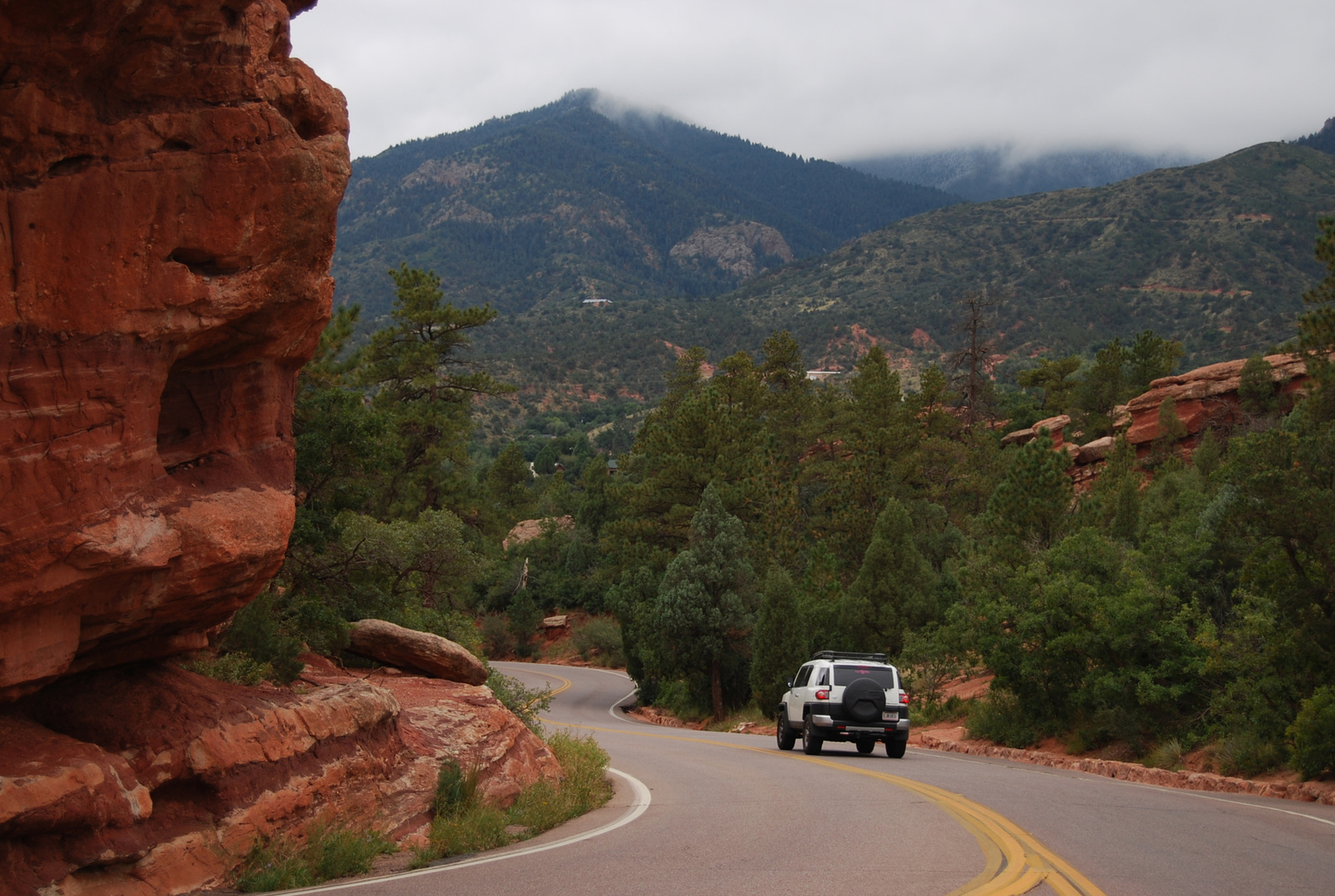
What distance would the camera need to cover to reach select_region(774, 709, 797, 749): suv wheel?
21562 mm

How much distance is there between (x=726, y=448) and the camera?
4950cm

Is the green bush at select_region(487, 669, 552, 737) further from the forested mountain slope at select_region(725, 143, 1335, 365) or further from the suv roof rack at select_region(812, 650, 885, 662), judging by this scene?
the forested mountain slope at select_region(725, 143, 1335, 365)

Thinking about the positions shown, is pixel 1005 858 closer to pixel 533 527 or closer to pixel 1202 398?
pixel 1202 398

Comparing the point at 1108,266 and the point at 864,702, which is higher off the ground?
the point at 1108,266

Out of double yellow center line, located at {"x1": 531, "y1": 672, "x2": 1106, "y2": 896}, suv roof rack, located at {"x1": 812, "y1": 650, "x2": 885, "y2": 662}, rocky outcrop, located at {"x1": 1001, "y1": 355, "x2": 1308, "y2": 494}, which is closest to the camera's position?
double yellow center line, located at {"x1": 531, "y1": 672, "x2": 1106, "y2": 896}

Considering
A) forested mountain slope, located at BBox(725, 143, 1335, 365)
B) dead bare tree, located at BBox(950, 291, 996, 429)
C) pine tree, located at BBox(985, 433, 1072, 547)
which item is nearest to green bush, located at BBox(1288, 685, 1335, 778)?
pine tree, located at BBox(985, 433, 1072, 547)

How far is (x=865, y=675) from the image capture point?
1978cm

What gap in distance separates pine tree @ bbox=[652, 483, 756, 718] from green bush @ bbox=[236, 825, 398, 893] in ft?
99.9

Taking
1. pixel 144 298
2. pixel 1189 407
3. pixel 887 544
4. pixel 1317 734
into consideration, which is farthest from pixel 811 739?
pixel 1189 407

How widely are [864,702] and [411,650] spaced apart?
8416 mm

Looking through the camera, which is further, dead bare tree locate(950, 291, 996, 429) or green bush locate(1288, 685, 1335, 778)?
dead bare tree locate(950, 291, 996, 429)

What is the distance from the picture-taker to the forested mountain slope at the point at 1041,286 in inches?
4250

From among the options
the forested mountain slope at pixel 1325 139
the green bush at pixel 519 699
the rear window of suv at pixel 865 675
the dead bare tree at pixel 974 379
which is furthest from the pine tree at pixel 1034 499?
the forested mountain slope at pixel 1325 139

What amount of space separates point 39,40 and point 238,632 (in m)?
6.68
